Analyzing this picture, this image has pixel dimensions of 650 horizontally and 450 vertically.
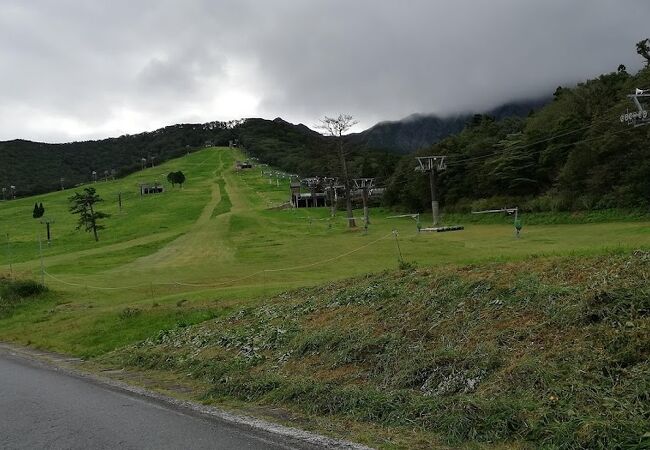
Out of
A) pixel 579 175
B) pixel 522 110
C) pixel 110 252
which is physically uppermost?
pixel 522 110

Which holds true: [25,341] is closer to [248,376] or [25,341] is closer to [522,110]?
[248,376]

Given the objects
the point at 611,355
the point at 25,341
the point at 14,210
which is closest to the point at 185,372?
the point at 611,355

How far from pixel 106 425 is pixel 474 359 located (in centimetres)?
537

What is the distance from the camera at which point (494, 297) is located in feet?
29.2

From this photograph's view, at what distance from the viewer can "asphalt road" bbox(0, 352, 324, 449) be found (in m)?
6.90

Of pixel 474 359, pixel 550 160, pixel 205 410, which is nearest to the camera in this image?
pixel 474 359

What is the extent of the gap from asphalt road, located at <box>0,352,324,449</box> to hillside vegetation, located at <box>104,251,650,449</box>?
1.16 meters

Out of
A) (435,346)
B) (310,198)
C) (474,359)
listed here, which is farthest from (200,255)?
(310,198)

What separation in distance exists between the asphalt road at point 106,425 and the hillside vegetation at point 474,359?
116 centimetres

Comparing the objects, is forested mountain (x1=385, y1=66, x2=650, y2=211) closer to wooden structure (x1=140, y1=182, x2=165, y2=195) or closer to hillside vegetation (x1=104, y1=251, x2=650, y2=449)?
hillside vegetation (x1=104, y1=251, x2=650, y2=449)

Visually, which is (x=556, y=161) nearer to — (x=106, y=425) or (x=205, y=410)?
(x=205, y=410)

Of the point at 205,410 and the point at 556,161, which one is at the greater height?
the point at 556,161

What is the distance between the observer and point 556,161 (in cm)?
6788

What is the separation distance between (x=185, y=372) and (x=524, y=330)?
23.4 ft
